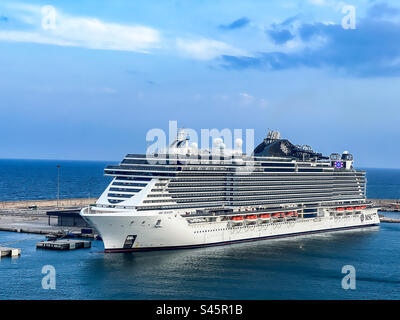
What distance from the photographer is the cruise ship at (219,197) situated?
212ft

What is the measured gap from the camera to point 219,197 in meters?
73.4

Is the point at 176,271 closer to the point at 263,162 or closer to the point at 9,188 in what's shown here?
the point at 263,162

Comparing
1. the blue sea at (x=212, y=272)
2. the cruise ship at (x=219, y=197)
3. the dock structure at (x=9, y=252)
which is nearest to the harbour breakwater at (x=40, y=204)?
the blue sea at (x=212, y=272)

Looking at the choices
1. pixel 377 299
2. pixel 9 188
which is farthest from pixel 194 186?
pixel 9 188

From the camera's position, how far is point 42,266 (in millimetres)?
58594

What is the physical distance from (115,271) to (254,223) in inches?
999

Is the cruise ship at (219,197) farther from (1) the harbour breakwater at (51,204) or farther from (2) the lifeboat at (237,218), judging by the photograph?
(1) the harbour breakwater at (51,204)

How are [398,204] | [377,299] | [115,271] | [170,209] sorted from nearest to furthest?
[377,299]
[115,271]
[170,209]
[398,204]

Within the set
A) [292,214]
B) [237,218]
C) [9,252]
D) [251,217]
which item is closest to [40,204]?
[9,252]

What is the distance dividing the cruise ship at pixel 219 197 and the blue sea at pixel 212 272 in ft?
6.65

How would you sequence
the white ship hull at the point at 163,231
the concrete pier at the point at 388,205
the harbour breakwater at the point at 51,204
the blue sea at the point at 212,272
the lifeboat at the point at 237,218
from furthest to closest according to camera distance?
1. the concrete pier at the point at 388,205
2. the harbour breakwater at the point at 51,204
3. the lifeboat at the point at 237,218
4. the white ship hull at the point at 163,231
5. the blue sea at the point at 212,272

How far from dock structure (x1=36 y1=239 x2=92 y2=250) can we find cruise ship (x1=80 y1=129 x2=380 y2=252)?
22.1 ft

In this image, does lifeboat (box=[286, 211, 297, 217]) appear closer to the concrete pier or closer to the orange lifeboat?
the orange lifeboat
